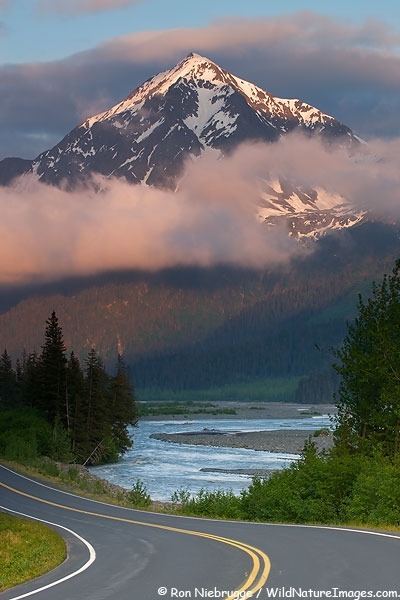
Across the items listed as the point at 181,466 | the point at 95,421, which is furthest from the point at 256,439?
the point at 181,466

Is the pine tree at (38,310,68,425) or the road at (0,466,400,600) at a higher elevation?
the pine tree at (38,310,68,425)

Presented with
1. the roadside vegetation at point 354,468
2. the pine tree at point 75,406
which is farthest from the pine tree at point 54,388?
the roadside vegetation at point 354,468

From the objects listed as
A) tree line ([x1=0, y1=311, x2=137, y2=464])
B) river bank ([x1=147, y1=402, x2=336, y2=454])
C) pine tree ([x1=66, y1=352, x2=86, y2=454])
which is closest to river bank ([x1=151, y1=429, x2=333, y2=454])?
river bank ([x1=147, y1=402, x2=336, y2=454])

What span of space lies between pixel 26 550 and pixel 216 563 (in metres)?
9.13

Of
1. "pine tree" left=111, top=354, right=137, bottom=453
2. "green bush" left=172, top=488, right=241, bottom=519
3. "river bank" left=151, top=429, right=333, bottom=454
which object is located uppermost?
"pine tree" left=111, top=354, right=137, bottom=453

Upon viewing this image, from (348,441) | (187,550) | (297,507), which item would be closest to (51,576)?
(187,550)

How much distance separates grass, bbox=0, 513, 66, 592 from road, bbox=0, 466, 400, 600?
557 millimetres

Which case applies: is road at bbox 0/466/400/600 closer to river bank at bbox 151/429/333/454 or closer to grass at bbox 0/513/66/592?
grass at bbox 0/513/66/592

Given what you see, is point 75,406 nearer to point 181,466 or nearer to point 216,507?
point 181,466

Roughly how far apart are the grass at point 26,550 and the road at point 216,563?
557mm

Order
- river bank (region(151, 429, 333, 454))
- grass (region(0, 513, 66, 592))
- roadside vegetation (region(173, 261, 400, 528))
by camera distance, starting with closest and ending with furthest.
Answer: grass (region(0, 513, 66, 592)) → roadside vegetation (region(173, 261, 400, 528)) → river bank (region(151, 429, 333, 454))

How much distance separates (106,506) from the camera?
5081cm

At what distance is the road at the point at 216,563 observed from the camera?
1967 centimetres

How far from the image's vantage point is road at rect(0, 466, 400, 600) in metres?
19.7
